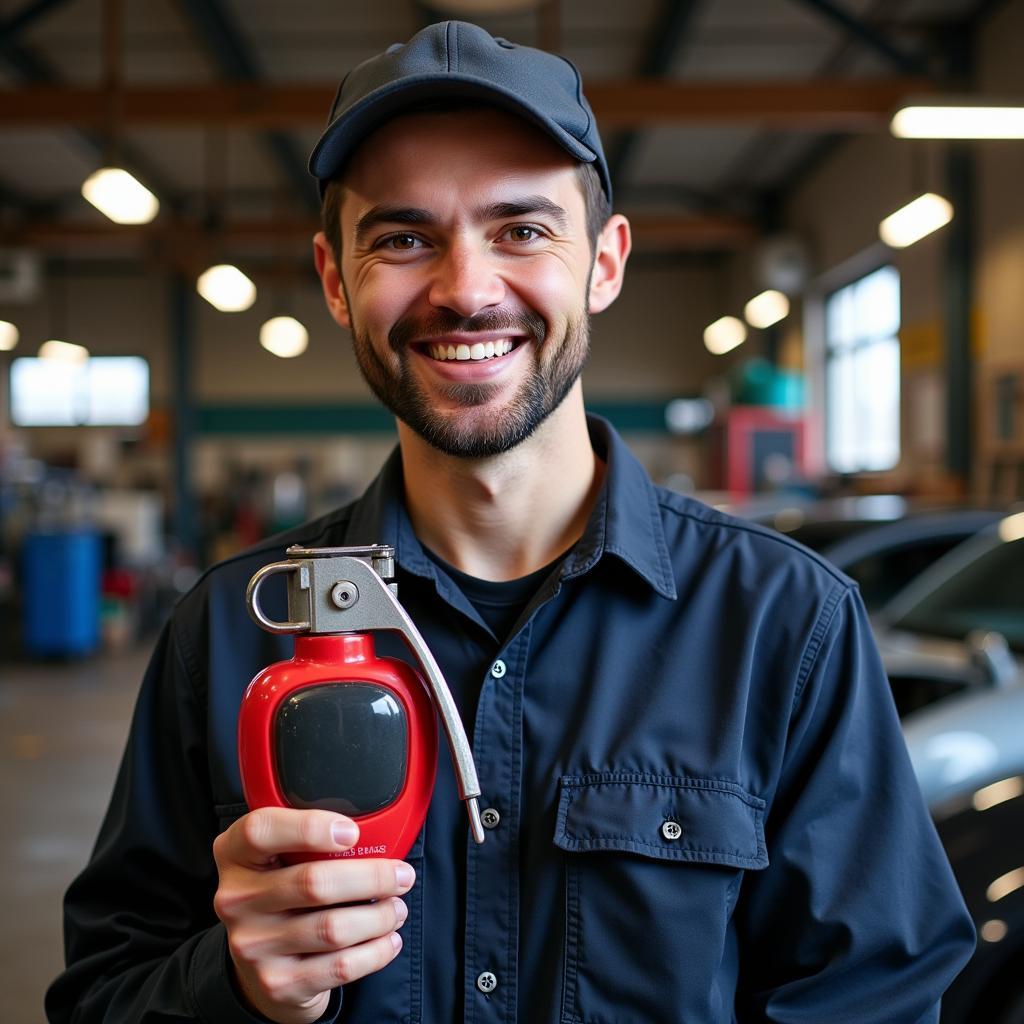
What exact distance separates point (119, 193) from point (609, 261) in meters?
5.84

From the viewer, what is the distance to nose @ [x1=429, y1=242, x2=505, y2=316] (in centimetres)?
110

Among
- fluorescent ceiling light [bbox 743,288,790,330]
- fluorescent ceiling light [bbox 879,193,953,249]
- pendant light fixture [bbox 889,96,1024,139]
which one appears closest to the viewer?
pendant light fixture [bbox 889,96,1024,139]

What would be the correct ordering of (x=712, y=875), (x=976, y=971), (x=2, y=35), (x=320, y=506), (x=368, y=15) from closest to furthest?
1. (x=712, y=875)
2. (x=976, y=971)
3. (x=2, y=35)
4. (x=368, y=15)
5. (x=320, y=506)

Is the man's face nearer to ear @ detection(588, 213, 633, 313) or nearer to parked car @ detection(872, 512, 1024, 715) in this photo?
ear @ detection(588, 213, 633, 313)

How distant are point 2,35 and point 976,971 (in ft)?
24.9

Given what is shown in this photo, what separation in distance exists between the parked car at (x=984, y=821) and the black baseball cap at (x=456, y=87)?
141cm

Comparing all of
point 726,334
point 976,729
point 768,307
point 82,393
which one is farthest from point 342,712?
point 82,393

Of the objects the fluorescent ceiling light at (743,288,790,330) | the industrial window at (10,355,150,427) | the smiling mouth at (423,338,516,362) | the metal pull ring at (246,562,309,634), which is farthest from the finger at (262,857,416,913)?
the industrial window at (10,355,150,427)

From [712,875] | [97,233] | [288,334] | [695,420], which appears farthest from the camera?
[695,420]

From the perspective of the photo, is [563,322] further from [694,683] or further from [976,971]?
[976,971]

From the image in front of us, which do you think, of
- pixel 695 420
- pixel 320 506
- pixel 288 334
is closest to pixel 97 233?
pixel 288 334

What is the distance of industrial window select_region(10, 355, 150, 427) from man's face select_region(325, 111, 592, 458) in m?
17.1

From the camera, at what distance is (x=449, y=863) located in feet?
3.75

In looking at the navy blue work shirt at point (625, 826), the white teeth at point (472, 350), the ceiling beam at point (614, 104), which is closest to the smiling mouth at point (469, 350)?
the white teeth at point (472, 350)
